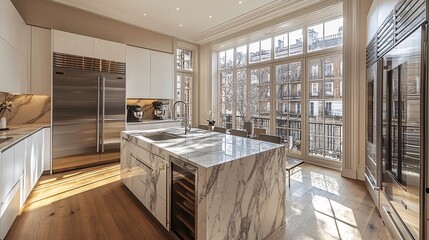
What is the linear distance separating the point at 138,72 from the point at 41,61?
1.74 m

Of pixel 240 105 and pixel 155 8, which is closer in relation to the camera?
pixel 155 8

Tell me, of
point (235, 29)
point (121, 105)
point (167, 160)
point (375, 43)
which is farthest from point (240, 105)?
point (167, 160)

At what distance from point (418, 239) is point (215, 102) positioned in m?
5.36

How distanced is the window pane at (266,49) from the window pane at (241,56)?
0.55 meters

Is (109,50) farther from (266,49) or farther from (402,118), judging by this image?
(402,118)

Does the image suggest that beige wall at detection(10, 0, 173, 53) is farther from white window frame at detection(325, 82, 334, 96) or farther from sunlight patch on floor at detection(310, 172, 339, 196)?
sunlight patch on floor at detection(310, 172, 339, 196)

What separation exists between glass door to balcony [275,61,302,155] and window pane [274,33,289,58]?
0.26 meters

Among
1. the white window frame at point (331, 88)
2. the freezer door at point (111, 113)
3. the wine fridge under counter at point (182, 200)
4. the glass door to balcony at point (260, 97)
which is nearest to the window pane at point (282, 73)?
the glass door to balcony at point (260, 97)

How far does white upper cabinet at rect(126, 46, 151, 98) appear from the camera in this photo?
469 cm

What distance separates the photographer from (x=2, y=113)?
342cm

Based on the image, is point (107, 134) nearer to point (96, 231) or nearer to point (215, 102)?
point (96, 231)

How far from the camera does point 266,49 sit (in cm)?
517

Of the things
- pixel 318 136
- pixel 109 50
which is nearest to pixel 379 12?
pixel 318 136

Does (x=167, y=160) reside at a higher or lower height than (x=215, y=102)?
lower
